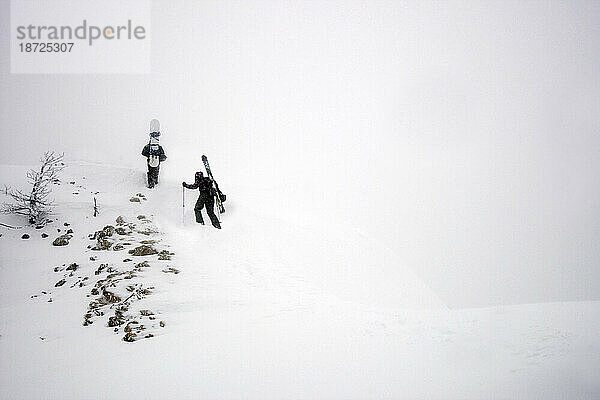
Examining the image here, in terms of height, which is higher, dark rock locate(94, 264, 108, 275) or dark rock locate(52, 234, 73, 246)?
dark rock locate(52, 234, 73, 246)

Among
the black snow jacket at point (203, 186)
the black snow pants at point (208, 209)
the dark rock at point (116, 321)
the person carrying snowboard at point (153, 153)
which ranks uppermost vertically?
the person carrying snowboard at point (153, 153)

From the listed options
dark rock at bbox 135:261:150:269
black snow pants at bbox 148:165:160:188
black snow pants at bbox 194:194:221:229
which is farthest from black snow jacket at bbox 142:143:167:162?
dark rock at bbox 135:261:150:269

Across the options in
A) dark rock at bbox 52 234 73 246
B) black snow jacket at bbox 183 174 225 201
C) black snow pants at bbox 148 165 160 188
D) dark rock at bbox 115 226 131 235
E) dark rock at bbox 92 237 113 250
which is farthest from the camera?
black snow pants at bbox 148 165 160 188

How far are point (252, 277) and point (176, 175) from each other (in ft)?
27.8

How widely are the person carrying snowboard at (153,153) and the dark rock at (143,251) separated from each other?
4.74 meters

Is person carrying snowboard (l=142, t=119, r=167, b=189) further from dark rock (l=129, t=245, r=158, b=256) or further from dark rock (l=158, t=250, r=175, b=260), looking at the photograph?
dark rock (l=158, t=250, r=175, b=260)

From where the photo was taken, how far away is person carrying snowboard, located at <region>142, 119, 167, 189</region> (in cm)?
1374

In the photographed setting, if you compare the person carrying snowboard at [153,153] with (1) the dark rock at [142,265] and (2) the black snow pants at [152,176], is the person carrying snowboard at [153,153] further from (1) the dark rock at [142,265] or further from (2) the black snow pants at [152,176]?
(1) the dark rock at [142,265]

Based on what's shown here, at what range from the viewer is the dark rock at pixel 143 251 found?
9.80 meters

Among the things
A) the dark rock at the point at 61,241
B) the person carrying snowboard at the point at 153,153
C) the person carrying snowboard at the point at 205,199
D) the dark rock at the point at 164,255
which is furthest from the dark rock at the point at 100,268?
the person carrying snowboard at the point at 153,153

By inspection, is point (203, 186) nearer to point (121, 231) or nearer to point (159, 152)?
point (121, 231)

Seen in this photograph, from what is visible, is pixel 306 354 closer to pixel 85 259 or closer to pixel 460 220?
pixel 85 259

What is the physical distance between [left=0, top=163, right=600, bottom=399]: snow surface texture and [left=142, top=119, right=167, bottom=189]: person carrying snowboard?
2870mm

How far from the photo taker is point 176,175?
16000 millimetres
